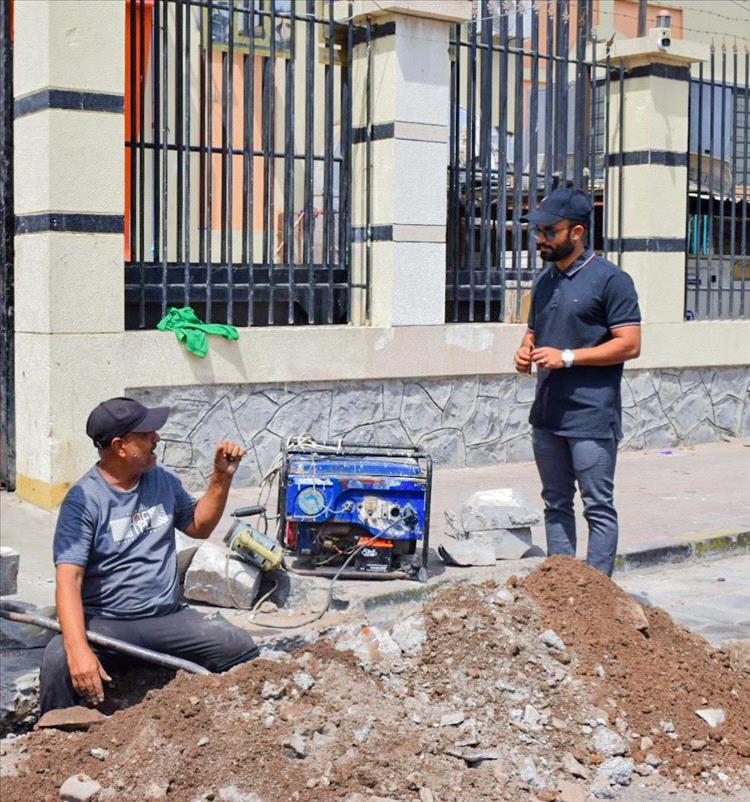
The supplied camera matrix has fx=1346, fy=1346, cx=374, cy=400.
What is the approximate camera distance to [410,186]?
10.1 meters

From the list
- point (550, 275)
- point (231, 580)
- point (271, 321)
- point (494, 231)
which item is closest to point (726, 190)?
point (494, 231)

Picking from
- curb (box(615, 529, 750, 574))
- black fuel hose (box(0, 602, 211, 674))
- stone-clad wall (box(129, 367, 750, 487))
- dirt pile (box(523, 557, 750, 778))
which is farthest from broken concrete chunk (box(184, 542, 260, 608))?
stone-clad wall (box(129, 367, 750, 487))

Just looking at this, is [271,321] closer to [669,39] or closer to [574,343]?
[574,343]

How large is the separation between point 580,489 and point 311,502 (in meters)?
1.31

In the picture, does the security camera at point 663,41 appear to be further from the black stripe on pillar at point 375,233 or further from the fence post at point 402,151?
the black stripe on pillar at point 375,233

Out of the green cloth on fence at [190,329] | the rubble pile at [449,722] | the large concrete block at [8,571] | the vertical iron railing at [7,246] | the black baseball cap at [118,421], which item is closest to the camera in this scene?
the rubble pile at [449,722]

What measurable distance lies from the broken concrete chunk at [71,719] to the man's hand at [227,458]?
1012 millimetres

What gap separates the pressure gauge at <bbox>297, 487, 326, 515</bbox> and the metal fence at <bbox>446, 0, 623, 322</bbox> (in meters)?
4.34

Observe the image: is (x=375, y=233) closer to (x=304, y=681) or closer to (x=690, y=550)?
A: (x=690, y=550)

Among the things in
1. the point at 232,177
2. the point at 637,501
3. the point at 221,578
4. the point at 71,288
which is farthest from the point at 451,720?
the point at 232,177

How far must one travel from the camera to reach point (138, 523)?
16.2 feet

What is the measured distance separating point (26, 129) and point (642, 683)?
561cm

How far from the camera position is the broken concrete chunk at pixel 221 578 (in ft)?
20.4

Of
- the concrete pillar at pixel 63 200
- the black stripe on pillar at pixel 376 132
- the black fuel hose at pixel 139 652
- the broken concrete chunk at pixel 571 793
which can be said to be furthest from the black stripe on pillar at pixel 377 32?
the broken concrete chunk at pixel 571 793
